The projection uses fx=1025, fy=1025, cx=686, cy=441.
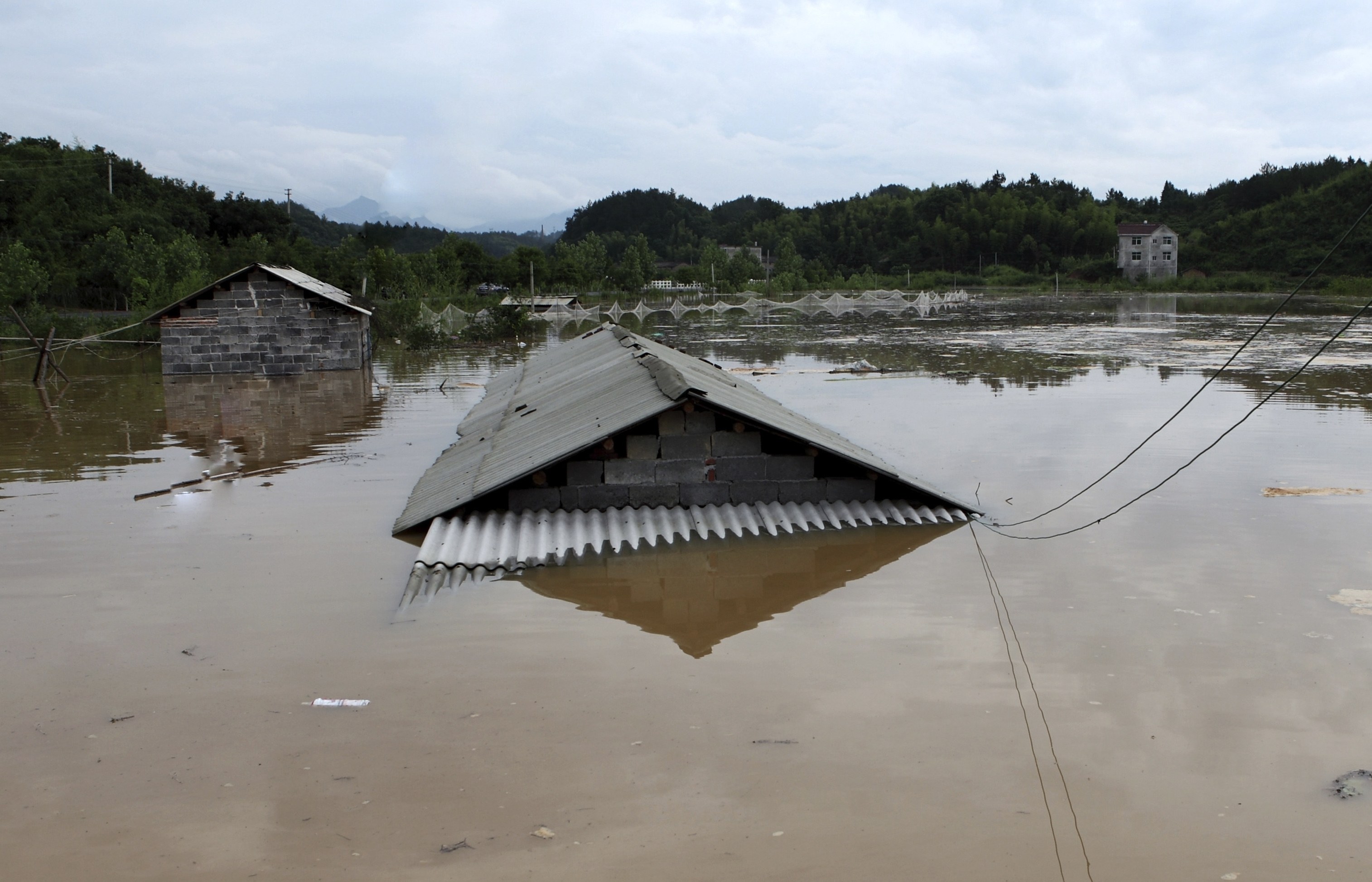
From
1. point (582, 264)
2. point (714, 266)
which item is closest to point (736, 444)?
point (582, 264)

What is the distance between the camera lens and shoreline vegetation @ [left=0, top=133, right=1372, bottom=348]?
4584cm

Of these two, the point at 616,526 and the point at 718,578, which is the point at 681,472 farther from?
the point at 718,578

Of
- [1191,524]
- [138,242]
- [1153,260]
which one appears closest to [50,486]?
[1191,524]

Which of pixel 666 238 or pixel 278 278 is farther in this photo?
pixel 666 238

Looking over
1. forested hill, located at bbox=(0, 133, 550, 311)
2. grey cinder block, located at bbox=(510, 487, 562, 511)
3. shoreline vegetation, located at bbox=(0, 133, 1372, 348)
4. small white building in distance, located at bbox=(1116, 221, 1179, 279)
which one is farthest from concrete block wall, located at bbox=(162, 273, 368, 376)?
small white building in distance, located at bbox=(1116, 221, 1179, 279)

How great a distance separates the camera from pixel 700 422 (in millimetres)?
8883

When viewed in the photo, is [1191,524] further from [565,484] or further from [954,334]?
[954,334]

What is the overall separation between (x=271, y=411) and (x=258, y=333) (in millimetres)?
7499

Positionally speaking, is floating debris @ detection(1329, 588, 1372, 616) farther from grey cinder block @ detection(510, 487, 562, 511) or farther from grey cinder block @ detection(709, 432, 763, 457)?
grey cinder block @ detection(510, 487, 562, 511)

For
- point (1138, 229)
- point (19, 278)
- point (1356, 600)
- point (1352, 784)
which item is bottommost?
point (1352, 784)

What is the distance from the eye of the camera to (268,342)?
25000mm

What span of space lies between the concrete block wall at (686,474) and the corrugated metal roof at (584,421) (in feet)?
0.76

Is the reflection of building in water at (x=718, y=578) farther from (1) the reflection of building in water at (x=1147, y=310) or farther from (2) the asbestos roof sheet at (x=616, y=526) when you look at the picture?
(1) the reflection of building in water at (x=1147, y=310)

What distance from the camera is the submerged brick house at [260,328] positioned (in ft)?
79.9
